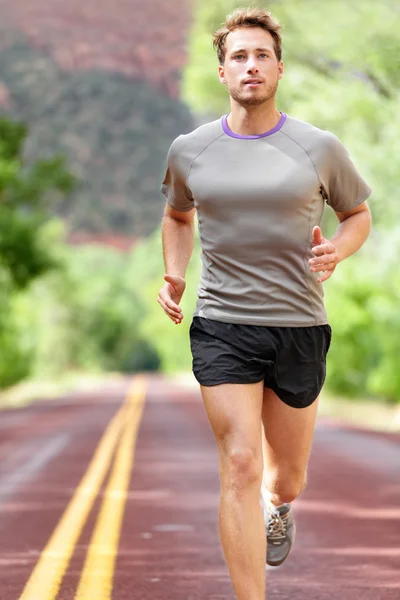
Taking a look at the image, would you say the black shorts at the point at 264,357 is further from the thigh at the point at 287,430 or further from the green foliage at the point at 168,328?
the green foliage at the point at 168,328

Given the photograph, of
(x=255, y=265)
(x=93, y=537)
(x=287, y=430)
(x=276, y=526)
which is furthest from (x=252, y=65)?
(x=93, y=537)

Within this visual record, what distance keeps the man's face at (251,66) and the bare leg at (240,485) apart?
1.15 metres

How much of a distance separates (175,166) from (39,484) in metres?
8.02

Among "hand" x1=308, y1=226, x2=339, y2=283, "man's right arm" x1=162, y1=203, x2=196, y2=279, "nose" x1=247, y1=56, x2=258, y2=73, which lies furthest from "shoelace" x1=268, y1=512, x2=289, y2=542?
"nose" x1=247, y1=56, x2=258, y2=73

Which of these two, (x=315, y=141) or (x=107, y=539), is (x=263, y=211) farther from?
(x=107, y=539)

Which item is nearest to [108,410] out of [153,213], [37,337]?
[37,337]

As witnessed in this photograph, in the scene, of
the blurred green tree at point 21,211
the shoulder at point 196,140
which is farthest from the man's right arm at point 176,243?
the blurred green tree at point 21,211

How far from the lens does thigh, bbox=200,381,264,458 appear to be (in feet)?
16.9

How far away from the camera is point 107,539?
8906mm

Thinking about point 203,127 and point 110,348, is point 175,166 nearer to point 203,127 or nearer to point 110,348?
point 203,127

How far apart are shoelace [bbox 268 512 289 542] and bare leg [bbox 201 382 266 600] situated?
2.70 ft

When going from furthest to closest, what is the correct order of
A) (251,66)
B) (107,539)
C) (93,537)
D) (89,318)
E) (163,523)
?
(89,318) → (163,523) → (93,537) → (107,539) → (251,66)

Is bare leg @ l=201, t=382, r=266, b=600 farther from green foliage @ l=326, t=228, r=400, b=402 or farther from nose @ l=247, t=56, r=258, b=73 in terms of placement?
green foliage @ l=326, t=228, r=400, b=402

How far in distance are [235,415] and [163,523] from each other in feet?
15.7
